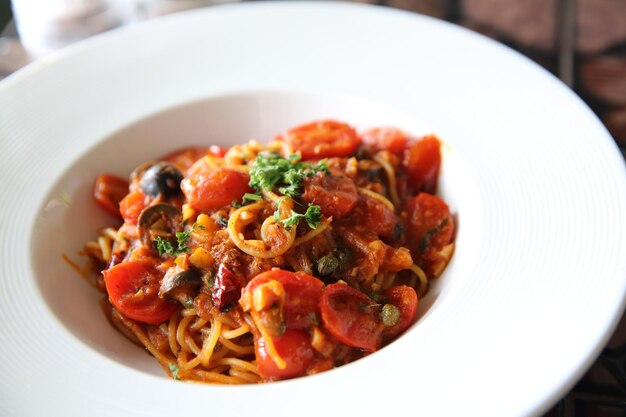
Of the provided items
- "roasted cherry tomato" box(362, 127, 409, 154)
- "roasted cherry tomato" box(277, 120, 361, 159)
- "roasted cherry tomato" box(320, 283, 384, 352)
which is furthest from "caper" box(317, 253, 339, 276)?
"roasted cherry tomato" box(362, 127, 409, 154)

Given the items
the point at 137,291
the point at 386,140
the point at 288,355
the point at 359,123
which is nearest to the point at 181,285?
the point at 137,291

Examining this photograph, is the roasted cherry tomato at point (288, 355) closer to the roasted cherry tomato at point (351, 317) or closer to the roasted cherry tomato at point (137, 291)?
the roasted cherry tomato at point (351, 317)

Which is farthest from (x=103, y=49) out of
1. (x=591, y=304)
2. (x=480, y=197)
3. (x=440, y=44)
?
(x=591, y=304)

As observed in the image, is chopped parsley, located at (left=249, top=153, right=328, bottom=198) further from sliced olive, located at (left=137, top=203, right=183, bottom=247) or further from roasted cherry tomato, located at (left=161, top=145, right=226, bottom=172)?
roasted cherry tomato, located at (left=161, top=145, right=226, bottom=172)

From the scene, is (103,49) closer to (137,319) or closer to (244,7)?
(244,7)

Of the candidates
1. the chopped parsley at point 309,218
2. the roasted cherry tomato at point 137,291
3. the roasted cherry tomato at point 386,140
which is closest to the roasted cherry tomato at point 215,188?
the chopped parsley at point 309,218
